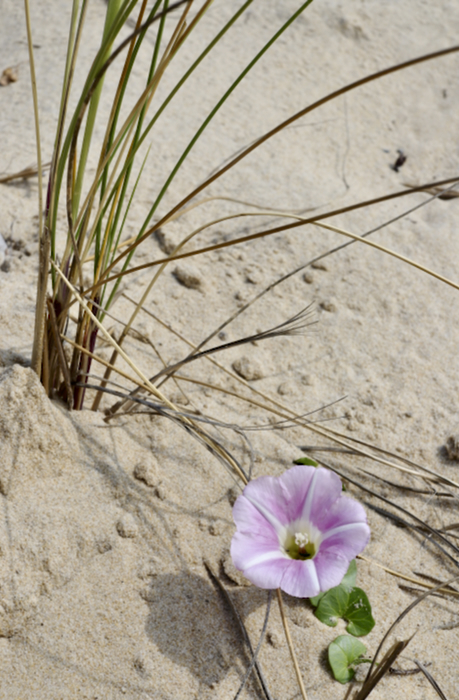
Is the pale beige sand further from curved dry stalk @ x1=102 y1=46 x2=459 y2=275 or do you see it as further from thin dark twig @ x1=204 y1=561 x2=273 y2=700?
curved dry stalk @ x1=102 y1=46 x2=459 y2=275

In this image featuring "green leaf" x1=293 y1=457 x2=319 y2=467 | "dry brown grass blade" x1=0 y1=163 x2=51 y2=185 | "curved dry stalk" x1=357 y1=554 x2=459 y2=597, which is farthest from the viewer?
"dry brown grass blade" x1=0 y1=163 x2=51 y2=185

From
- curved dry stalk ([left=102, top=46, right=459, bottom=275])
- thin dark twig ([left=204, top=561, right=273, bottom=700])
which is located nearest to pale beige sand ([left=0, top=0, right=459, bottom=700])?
thin dark twig ([left=204, top=561, right=273, bottom=700])

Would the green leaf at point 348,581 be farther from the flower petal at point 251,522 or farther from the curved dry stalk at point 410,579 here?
the flower petal at point 251,522

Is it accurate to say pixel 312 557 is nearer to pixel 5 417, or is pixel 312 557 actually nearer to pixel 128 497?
pixel 128 497

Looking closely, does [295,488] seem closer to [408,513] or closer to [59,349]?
[408,513]

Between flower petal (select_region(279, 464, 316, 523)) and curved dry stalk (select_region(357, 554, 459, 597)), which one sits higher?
flower petal (select_region(279, 464, 316, 523))

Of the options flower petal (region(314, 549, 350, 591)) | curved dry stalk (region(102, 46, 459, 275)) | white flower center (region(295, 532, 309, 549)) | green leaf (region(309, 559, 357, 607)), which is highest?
curved dry stalk (region(102, 46, 459, 275))

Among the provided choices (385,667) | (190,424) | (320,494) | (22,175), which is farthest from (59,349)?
(22,175)

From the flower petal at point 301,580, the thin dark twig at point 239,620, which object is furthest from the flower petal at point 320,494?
the thin dark twig at point 239,620

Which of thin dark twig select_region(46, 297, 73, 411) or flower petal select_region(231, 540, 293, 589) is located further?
thin dark twig select_region(46, 297, 73, 411)
